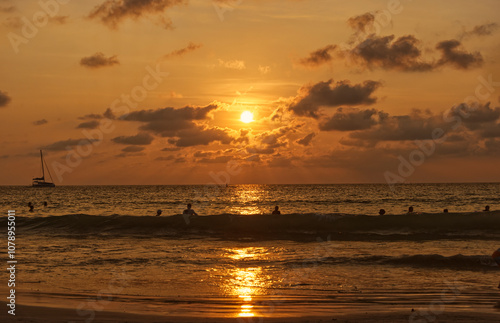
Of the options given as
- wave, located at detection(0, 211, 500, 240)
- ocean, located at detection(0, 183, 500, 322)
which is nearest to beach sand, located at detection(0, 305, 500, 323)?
ocean, located at detection(0, 183, 500, 322)

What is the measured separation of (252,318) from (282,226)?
92.5 ft

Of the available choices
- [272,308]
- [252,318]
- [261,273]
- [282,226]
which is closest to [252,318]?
[252,318]

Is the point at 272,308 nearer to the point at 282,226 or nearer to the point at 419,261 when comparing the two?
the point at 419,261

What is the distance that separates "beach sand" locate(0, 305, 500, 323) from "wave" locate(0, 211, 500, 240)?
872 inches

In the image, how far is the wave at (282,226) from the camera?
36156mm

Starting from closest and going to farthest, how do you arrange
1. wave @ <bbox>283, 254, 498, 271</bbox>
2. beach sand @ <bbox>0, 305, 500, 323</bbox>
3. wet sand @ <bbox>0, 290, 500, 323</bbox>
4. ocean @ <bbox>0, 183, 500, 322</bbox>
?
beach sand @ <bbox>0, 305, 500, 323</bbox>, wet sand @ <bbox>0, 290, 500, 323</bbox>, ocean @ <bbox>0, 183, 500, 322</bbox>, wave @ <bbox>283, 254, 498, 271</bbox>

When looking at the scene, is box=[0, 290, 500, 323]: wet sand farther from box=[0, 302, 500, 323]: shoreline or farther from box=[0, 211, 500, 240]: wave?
box=[0, 211, 500, 240]: wave

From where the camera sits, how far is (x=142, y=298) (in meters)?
14.3

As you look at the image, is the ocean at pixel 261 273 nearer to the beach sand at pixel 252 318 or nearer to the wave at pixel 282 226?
the beach sand at pixel 252 318

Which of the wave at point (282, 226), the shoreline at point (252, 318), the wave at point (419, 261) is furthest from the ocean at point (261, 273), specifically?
the wave at point (282, 226)

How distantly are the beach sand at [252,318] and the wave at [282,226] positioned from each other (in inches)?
872

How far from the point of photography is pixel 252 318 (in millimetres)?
11945

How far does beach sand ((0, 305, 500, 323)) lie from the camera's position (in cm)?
1138

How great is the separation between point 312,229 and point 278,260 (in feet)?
57.5
